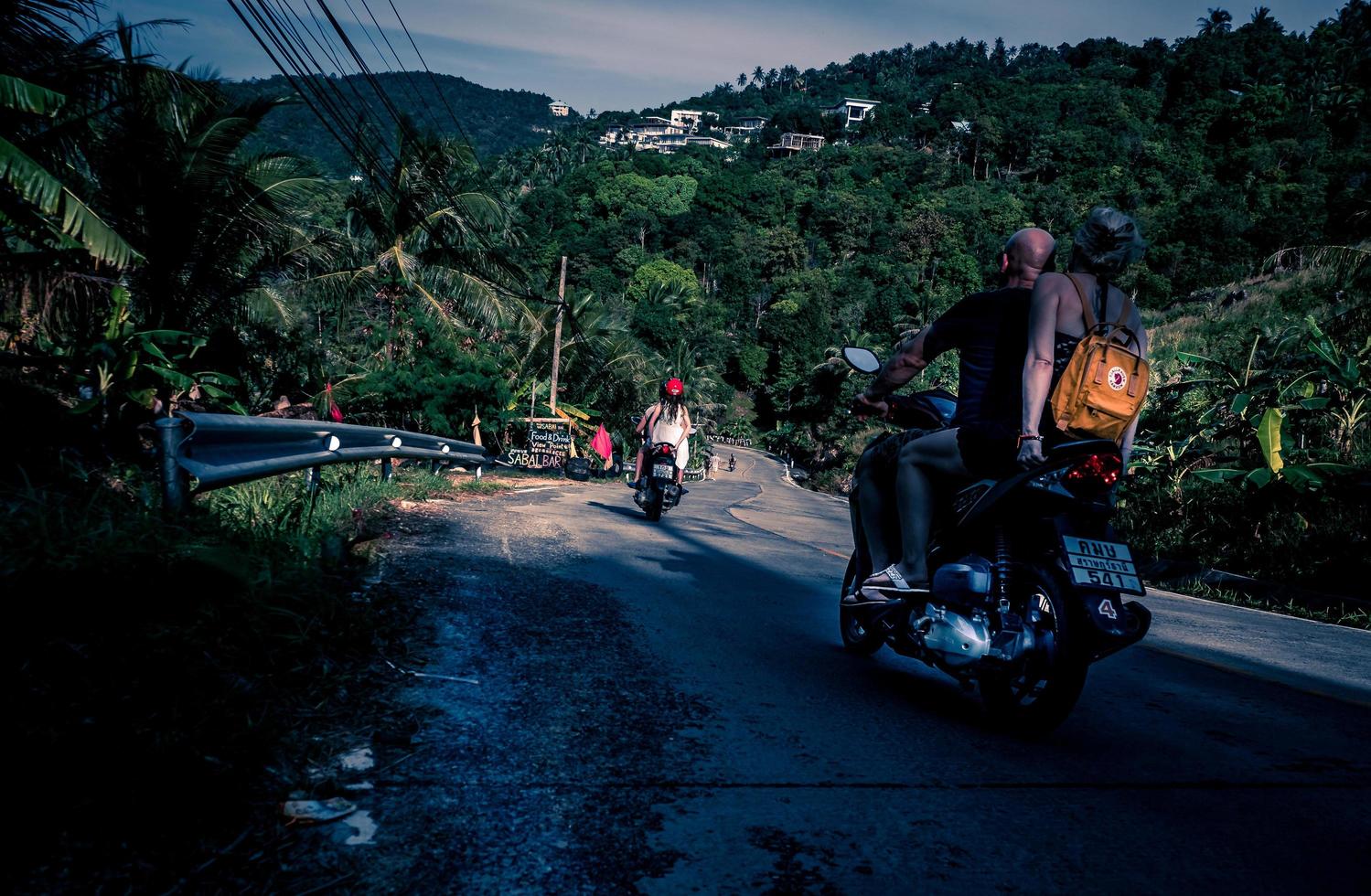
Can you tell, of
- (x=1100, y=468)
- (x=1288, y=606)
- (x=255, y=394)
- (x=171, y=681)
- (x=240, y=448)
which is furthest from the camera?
(x=255, y=394)

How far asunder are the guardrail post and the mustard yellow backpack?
12.2 ft

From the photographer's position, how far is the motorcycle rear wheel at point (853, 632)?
14.9 ft

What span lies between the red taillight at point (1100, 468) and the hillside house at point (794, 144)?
609 ft

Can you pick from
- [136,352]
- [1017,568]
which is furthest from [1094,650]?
[136,352]

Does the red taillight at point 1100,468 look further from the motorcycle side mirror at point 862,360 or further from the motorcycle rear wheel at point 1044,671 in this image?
the motorcycle side mirror at point 862,360

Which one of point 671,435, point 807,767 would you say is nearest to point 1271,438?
point 671,435

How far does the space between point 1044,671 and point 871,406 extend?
1531 mm

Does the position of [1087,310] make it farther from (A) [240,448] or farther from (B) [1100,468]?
(A) [240,448]

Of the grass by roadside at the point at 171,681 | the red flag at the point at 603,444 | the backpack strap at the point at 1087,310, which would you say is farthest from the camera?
the red flag at the point at 603,444

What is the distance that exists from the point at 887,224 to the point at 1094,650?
120 meters

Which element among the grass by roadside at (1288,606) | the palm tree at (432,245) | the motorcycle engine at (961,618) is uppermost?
the palm tree at (432,245)

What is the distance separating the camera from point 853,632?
4.70m

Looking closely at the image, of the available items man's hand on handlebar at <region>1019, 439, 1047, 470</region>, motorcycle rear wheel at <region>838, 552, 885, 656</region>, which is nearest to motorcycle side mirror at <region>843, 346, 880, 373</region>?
motorcycle rear wheel at <region>838, 552, 885, 656</region>

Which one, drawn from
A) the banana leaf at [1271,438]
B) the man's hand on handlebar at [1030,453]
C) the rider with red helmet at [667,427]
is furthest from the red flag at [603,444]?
the man's hand on handlebar at [1030,453]
